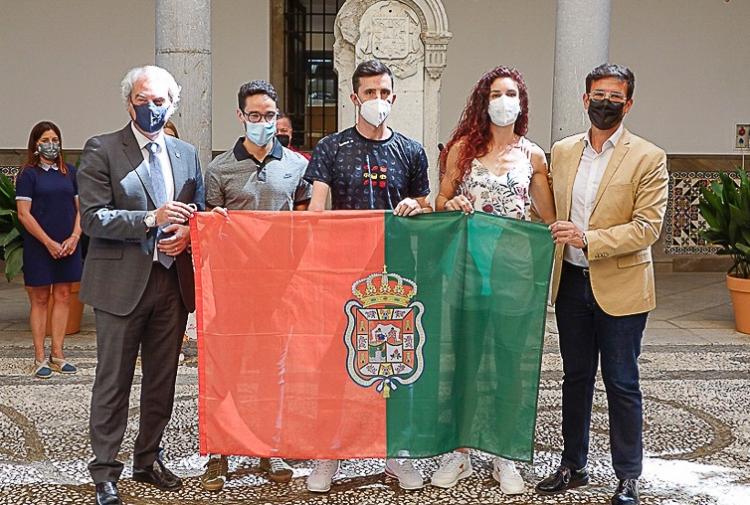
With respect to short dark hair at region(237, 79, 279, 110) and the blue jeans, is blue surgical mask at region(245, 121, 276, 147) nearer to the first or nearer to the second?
short dark hair at region(237, 79, 279, 110)

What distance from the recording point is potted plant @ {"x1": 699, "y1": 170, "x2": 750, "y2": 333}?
8.19m

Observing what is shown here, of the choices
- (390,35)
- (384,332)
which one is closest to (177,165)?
(384,332)

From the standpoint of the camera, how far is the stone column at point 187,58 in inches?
290

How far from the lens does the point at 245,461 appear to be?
4852 millimetres

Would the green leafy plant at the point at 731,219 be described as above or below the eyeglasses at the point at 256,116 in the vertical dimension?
below

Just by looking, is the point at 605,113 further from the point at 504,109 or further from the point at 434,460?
the point at 434,460

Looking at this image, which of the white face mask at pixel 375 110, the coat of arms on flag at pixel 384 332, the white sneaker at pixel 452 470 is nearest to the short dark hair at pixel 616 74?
the white face mask at pixel 375 110

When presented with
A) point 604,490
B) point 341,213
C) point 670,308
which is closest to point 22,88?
point 670,308

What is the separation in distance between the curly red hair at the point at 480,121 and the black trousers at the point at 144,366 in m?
1.37

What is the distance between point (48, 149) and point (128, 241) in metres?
2.83

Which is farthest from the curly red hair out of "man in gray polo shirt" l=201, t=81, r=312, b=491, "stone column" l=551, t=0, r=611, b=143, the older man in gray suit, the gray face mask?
"stone column" l=551, t=0, r=611, b=143

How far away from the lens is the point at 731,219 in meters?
8.27

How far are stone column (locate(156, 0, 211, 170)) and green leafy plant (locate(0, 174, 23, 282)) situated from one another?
155 cm

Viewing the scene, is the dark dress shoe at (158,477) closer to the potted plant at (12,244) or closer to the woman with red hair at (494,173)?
the woman with red hair at (494,173)
